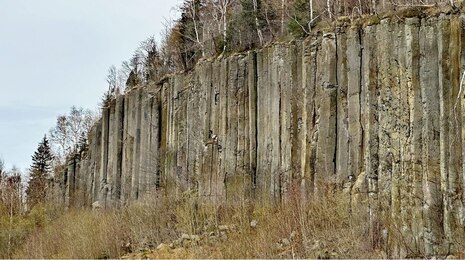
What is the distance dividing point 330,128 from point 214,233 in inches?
144

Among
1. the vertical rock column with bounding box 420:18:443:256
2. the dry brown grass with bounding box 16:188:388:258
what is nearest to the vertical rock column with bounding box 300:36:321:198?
the dry brown grass with bounding box 16:188:388:258

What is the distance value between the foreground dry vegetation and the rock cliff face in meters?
0.45

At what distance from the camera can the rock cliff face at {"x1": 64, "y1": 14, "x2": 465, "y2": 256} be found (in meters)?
10.3

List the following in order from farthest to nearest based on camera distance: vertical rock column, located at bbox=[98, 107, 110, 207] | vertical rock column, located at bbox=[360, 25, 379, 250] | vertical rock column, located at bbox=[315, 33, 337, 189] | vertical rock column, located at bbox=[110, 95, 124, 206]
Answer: vertical rock column, located at bbox=[98, 107, 110, 207] → vertical rock column, located at bbox=[110, 95, 124, 206] → vertical rock column, located at bbox=[315, 33, 337, 189] → vertical rock column, located at bbox=[360, 25, 379, 250]

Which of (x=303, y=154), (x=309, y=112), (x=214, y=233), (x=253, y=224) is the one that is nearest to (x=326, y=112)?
(x=309, y=112)

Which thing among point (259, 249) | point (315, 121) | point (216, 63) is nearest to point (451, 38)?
point (315, 121)

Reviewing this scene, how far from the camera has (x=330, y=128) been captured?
12844mm

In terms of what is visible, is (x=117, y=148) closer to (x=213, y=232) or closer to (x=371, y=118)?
(x=213, y=232)

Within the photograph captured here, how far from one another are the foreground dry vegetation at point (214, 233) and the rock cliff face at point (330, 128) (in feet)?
1.47

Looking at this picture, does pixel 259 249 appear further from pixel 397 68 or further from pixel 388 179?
pixel 397 68

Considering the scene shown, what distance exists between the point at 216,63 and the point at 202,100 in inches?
46.5

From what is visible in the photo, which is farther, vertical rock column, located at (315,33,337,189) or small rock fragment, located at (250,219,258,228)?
small rock fragment, located at (250,219,258,228)

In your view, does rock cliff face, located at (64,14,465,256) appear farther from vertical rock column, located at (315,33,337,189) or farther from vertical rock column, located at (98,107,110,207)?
vertical rock column, located at (98,107,110,207)

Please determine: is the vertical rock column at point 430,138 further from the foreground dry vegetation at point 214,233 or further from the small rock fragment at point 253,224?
the small rock fragment at point 253,224
